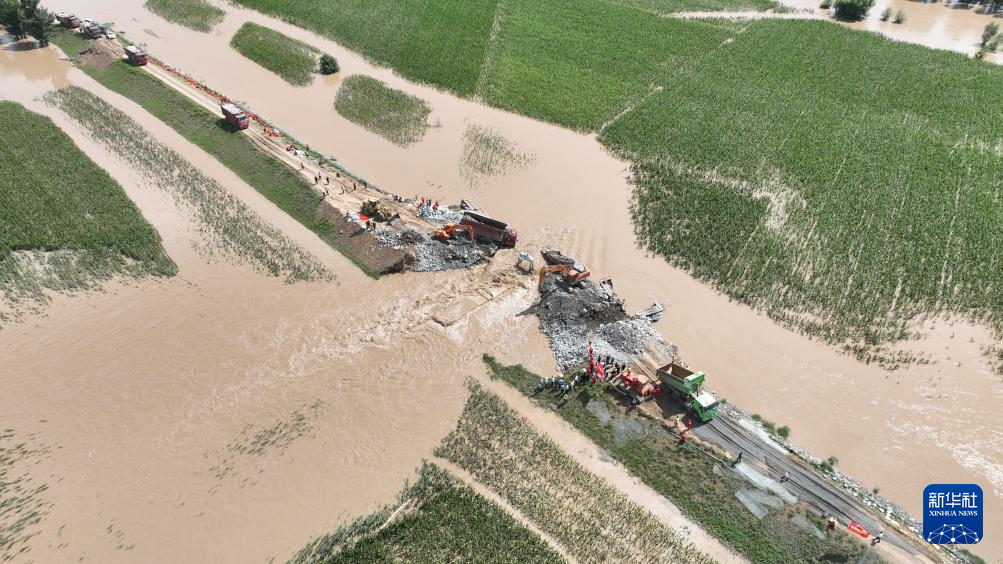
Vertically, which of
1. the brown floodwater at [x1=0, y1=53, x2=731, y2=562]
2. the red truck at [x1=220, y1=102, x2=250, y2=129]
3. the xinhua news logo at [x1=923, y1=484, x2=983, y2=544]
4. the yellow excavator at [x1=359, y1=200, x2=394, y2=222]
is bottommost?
the brown floodwater at [x1=0, y1=53, x2=731, y2=562]

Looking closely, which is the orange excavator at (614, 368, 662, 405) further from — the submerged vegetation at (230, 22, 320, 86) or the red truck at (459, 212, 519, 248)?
the submerged vegetation at (230, 22, 320, 86)

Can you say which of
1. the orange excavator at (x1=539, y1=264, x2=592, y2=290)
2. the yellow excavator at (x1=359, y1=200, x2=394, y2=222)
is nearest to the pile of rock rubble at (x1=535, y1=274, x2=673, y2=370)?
the orange excavator at (x1=539, y1=264, x2=592, y2=290)

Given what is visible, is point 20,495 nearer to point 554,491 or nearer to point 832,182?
point 554,491

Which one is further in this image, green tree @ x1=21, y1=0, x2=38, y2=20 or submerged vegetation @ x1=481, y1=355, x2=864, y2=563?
green tree @ x1=21, y1=0, x2=38, y2=20

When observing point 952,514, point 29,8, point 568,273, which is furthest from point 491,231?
point 29,8

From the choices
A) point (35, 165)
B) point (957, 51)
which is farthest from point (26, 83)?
point (957, 51)

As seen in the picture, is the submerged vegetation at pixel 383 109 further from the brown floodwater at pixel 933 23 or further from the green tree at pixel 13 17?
the brown floodwater at pixel 933 23
